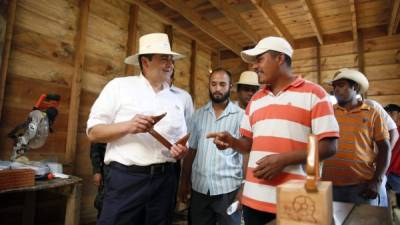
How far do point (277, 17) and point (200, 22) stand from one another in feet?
4.10

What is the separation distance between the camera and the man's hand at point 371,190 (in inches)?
102

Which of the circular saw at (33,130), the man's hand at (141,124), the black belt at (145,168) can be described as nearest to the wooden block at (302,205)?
the man's hand at (141,124)

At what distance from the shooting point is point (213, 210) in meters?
2.51

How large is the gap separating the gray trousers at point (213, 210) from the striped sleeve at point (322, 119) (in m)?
1.25

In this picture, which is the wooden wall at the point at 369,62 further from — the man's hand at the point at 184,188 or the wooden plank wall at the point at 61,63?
the man's hand at the point at 184,188

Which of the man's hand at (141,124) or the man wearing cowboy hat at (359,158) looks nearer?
the man's hand at (141,124)

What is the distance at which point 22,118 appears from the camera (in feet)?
9.76

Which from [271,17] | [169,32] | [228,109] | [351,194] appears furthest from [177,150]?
[169,32]

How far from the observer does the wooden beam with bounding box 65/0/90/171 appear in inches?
131

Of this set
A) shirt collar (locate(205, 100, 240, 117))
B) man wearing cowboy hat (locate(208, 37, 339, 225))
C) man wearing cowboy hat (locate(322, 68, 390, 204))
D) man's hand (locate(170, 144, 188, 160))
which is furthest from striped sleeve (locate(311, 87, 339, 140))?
man wearing cowboy hat (locate(322, 68, 390, 204))

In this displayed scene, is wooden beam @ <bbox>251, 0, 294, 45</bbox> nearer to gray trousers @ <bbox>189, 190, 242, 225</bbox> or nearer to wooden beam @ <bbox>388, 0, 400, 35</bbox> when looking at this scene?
wooden beam @ <bbox>388, 0, 400, 35</bbox>

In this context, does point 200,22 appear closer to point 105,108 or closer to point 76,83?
point 76,83

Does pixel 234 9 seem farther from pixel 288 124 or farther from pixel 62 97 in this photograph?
pixel 288 124

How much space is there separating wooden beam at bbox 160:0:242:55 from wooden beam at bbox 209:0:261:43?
0.46m
